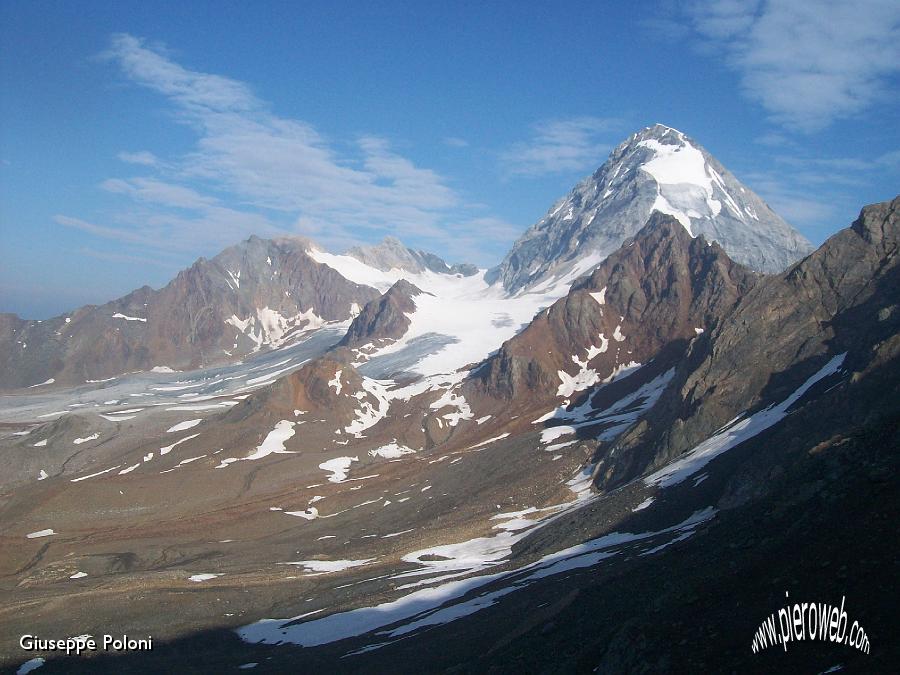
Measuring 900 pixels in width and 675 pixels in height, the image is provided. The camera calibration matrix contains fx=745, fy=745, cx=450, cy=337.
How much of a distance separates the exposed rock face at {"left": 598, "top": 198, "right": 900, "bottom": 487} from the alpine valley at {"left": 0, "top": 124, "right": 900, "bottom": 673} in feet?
1.44

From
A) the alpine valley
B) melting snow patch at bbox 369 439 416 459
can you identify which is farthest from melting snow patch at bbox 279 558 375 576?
melting snow patch at bbox 369 439 416 459

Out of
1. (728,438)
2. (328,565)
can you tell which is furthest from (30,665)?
(728,438)

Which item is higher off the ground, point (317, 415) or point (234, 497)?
point (317, 415)

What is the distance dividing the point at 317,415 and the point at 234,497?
1828 inches

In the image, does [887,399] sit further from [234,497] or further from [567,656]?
[234,497]

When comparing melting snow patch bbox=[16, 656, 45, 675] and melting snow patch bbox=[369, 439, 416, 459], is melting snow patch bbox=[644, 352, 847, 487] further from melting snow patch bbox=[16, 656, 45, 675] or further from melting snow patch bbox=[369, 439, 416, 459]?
melting snow patch bbox=[369, 439, 416, 459]

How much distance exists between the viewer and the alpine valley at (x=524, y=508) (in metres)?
24.6

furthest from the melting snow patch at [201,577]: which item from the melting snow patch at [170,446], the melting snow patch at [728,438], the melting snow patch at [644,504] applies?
the melting snow patch at [170,446]

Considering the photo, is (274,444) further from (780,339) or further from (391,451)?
(780,339)

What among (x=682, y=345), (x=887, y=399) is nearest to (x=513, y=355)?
(x=682, y=345)

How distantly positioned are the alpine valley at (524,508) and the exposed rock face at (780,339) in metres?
0.44

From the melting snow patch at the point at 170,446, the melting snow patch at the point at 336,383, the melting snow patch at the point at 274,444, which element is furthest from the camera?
the melting snow patch at the point at 336,383

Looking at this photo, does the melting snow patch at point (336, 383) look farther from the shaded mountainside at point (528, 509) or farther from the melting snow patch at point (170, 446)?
the melting snow patch at point (170, 446)

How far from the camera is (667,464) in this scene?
8475 centimetres
